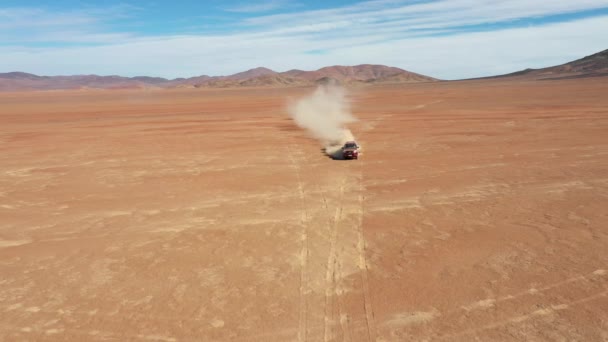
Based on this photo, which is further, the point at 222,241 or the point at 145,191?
the point at 145,191

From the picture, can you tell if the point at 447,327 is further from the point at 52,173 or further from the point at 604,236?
the point at 52,173

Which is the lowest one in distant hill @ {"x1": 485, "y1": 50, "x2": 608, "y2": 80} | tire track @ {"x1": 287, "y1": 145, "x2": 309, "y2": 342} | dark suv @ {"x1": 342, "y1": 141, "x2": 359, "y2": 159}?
tire track @ {"x1": 287, "y1": 145, "x2": 309, "y2": 342}

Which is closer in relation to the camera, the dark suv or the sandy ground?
the sandy ground

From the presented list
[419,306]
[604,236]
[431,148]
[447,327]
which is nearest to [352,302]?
[419,306]

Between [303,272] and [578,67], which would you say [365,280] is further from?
[578,67]

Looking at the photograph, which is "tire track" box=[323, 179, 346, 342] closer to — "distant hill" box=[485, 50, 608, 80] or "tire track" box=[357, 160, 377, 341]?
"tire track" box=[357, 160, 377, 341]

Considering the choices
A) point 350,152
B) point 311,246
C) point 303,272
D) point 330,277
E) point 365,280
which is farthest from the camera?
point 350,152

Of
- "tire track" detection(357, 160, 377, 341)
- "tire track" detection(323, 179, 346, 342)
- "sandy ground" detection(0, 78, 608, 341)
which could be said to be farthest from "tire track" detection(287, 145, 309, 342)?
"tire track" detection(357, 160, 377, 341)

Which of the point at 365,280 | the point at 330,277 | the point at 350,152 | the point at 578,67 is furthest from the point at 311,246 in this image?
the point at 578,67

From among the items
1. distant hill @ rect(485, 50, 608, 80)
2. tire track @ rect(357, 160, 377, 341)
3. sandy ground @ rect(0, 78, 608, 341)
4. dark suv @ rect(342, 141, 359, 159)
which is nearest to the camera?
tire track @ rect(357, 160, 377, 341)
